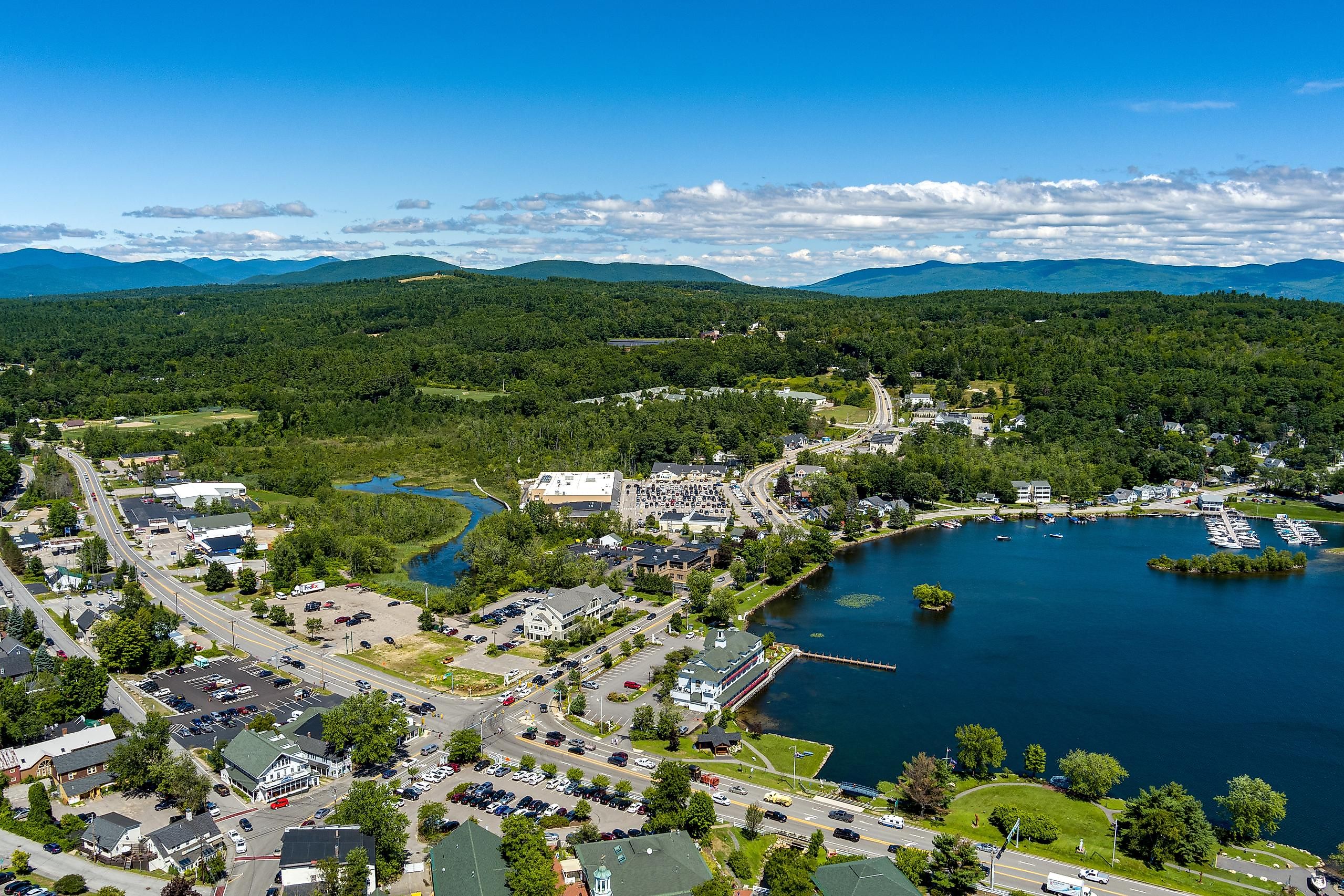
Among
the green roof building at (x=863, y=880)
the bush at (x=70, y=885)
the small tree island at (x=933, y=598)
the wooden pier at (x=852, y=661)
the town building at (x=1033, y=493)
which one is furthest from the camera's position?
the town building at (x=1033, y=493)

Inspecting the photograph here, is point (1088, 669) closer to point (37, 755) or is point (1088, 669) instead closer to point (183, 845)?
point (183, 845)

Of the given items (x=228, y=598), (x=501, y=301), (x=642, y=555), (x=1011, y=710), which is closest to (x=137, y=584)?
(x=228, y=598)

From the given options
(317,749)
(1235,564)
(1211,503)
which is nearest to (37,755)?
(317,749)

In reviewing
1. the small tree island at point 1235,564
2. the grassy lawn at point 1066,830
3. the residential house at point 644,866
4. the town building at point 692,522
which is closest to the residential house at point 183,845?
the residential house at point 644,866

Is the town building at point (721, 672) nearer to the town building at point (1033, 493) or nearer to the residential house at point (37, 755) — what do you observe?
the residential house at point (37, 755)

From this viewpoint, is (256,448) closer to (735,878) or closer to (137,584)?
(137,584)

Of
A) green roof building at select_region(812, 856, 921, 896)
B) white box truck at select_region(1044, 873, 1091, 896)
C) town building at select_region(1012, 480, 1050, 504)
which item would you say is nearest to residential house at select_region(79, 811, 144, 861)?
green roof building at select_region(812, 856, 921, 896)
